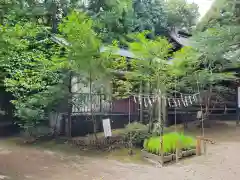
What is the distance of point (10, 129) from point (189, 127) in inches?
321

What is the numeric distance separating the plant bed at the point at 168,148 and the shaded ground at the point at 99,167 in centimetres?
31

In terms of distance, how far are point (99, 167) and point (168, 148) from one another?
6.71 ft

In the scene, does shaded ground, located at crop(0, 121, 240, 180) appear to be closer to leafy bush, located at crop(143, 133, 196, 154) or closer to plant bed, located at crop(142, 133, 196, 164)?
plant bed, located at crop(142, 133, 196, 164)

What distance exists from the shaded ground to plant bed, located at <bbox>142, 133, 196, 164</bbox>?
311 millimetres

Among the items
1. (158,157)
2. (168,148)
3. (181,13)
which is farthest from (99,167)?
(181,13)

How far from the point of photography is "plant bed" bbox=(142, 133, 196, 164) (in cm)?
698

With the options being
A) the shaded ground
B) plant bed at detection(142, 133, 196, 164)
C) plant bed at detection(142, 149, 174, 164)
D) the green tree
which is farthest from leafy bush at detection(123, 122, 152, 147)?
the green tree

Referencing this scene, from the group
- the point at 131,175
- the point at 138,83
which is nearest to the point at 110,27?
the point at 138,83

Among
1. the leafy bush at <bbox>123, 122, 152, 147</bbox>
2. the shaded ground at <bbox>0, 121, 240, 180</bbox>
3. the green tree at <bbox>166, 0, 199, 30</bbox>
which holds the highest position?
the green tree at <bbox>166, 0, 199, 30</bbox>

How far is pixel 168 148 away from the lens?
7.09 meters

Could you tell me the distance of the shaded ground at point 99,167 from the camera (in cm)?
558

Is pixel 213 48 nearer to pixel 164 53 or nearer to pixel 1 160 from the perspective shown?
pixel 164 53

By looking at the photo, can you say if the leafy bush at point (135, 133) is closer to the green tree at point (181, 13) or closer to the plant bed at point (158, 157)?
the plant bed at point (158, 157)

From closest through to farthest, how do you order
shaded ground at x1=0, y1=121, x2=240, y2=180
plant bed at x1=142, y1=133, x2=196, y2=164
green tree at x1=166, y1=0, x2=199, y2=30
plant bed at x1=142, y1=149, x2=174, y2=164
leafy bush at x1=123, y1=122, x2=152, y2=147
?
1. shaded ground at x1=0, y1=121, x2=240, y2=180
2. plant bed at x1=142, y1=149, x2=174, y2=164
3. plant bed at x1=142, y1=133, x2=196, y2=164
4. leafy bush at x1=123, y1=122, x2=152, y2=147
5. green tree at x1=166, y1=0, x2=199, y2=30
